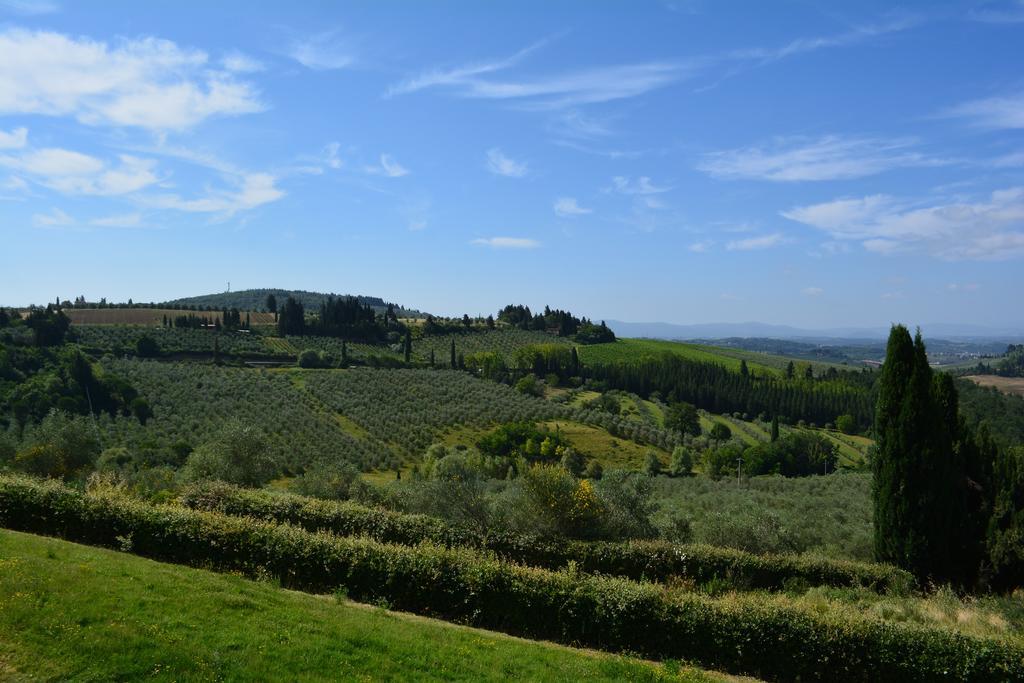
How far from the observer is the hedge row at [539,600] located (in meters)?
10.8

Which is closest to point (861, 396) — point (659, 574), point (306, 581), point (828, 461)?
point (828, 461)

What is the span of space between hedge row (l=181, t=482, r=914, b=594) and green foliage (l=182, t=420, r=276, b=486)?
10782 millimetres

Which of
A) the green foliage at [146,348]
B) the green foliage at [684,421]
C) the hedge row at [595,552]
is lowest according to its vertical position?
the green foliage at [684,421]

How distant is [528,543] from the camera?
52.7 feet

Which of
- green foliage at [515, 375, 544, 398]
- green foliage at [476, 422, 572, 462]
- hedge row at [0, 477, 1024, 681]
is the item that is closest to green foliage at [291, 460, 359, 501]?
hedge row at [0, 477, 1024, 681]

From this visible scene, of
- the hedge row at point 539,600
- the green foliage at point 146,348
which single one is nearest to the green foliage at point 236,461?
the hedge row at point 539,600

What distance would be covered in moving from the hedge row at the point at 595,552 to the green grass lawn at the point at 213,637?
4.58 metres

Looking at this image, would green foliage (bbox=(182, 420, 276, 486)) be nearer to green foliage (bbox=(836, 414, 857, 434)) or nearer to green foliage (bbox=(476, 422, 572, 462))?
green foliage (bbox=(476, 422, 572, 462))

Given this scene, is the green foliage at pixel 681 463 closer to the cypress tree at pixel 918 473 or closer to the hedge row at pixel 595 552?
the cypress tree at pixel 918 473

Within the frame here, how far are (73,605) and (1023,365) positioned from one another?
814 ft

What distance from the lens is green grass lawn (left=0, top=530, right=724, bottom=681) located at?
753 cm

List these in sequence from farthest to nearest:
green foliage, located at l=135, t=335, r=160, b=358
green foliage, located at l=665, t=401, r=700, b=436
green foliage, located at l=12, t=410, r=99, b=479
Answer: green foliage, located at l=665, t=401, r=700, b=436 → green foliage, located at l=135, t=335, r=160, b=358 → green foliage, located at l=12, t=410, r=99, b=479

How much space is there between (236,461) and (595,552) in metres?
19.9

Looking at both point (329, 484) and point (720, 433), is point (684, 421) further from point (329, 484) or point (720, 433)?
point (329, 484)
